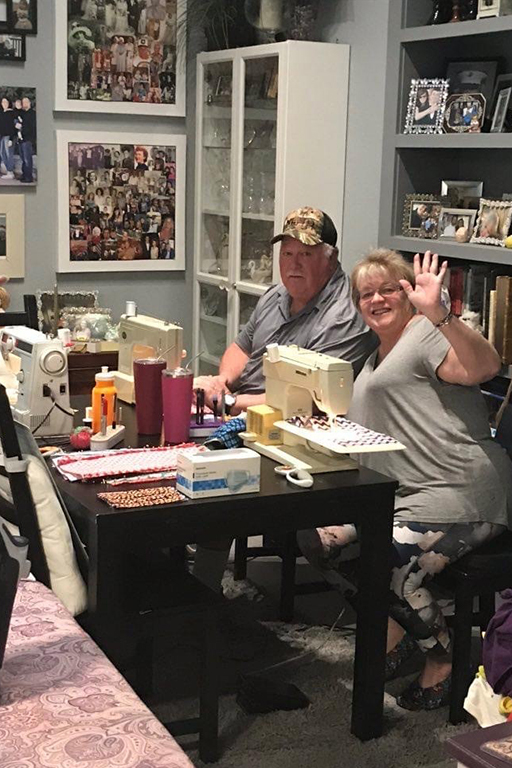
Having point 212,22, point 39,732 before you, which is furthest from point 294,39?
point 39,732

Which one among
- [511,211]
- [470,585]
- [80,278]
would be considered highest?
[511,211]

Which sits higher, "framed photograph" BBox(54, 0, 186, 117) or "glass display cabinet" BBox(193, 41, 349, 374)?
"framed photograph" BBox(54, 0, 186, 117)

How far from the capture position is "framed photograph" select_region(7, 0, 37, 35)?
4.66 metres

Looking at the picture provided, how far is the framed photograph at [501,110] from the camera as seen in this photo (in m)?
3.73

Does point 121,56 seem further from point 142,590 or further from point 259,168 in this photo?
point 142,590

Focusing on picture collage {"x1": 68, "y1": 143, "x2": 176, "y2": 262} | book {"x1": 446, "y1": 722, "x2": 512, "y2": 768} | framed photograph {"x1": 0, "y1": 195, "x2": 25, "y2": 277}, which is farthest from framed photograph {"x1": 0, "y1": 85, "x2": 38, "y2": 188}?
book {"x1": 446, "y1": 722, "x2": 512, "y2": 768}

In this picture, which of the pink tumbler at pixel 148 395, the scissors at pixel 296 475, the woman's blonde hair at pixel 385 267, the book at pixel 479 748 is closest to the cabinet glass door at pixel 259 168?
the woman's blonde hair at pixel 385 267

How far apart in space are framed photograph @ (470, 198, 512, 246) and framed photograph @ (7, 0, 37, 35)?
2.18 m

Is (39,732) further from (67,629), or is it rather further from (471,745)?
(471,745)

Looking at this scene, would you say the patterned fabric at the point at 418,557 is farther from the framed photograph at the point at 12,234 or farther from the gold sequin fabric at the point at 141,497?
the framed photograph at the point at 12,234

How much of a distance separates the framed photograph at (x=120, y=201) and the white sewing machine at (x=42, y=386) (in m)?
2.16

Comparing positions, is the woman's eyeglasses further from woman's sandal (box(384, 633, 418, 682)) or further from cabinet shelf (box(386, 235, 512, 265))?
woman's sandal (box(384, 633, 418, 682))

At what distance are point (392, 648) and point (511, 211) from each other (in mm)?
1481

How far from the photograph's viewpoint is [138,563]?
2717mm
